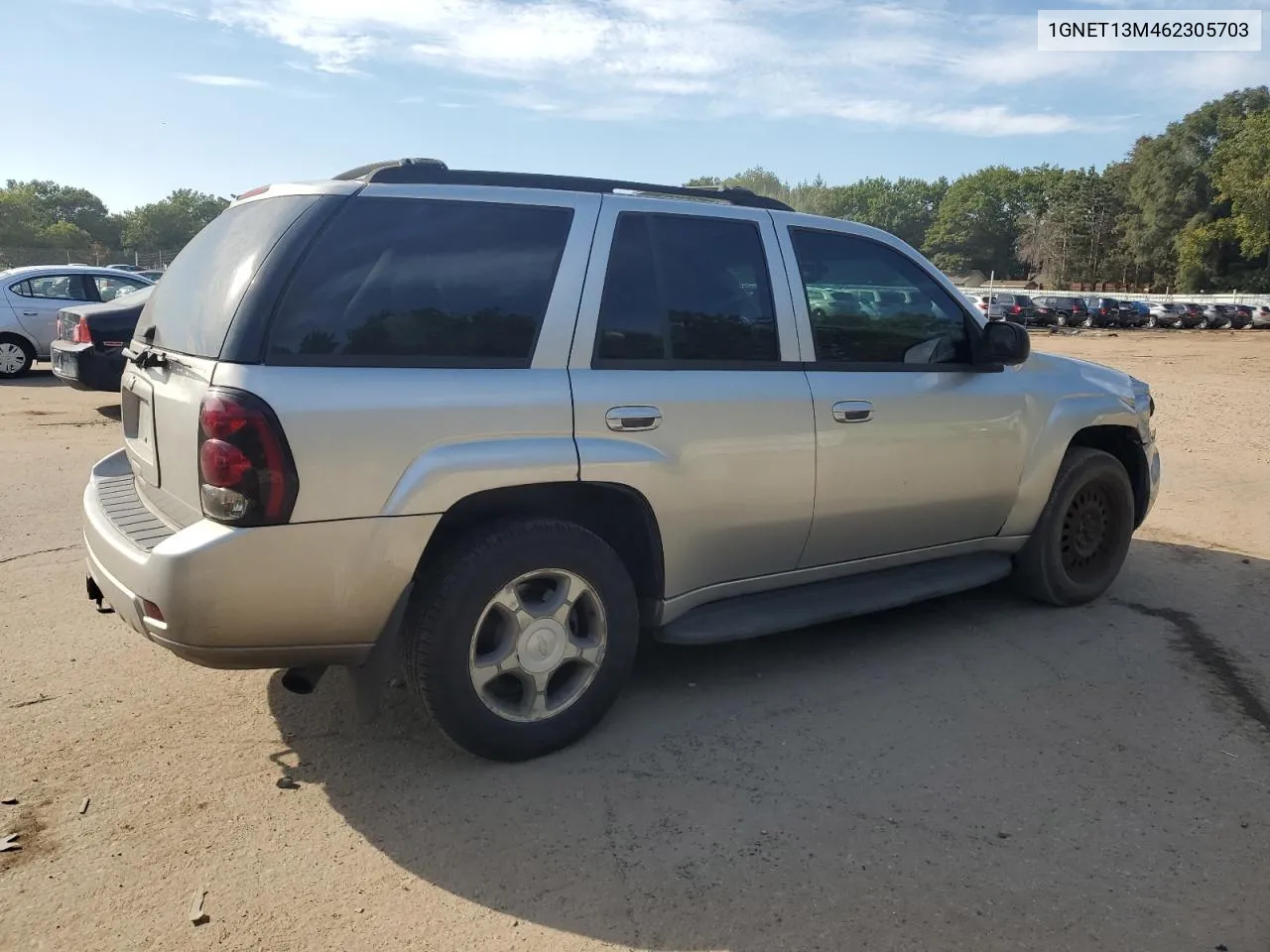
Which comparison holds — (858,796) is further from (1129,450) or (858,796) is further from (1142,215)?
(1142,215)

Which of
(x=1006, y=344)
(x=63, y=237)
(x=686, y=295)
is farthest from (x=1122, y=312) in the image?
(x=63, y=237)

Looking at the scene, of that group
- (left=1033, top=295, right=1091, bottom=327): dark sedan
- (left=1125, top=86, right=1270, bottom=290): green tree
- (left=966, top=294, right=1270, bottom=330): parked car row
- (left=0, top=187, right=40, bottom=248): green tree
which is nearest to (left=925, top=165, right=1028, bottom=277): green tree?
(left=1125, top=86, right=1270, bottom=290): green tree

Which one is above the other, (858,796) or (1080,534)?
(1080,534)

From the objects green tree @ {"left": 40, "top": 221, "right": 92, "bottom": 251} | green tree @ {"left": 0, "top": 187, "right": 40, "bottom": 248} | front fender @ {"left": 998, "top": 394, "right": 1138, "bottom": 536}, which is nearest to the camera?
front fender @ {"left": 998, "top": 394, "right": 1138, "bottom": 536}

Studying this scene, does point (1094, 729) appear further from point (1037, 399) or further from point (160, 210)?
point (160, 210)

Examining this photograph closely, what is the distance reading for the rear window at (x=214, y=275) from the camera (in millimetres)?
3084

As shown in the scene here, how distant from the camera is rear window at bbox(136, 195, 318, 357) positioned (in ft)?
10.1

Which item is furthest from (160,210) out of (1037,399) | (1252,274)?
(1037,399)

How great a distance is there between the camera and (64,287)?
14.4 meters

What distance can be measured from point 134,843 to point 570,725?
1369 millimetres

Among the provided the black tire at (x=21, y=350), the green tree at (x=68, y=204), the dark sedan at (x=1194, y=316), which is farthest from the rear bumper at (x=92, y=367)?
the green tree at (x=68, y=204)

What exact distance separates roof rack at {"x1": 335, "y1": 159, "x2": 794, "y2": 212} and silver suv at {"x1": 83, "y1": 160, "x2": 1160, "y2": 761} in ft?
0.04

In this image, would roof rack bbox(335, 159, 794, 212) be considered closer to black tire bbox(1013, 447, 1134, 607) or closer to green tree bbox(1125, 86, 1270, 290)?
black tire bbox(1013, 447, 1134, 607)

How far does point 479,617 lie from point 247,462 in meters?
0.86
